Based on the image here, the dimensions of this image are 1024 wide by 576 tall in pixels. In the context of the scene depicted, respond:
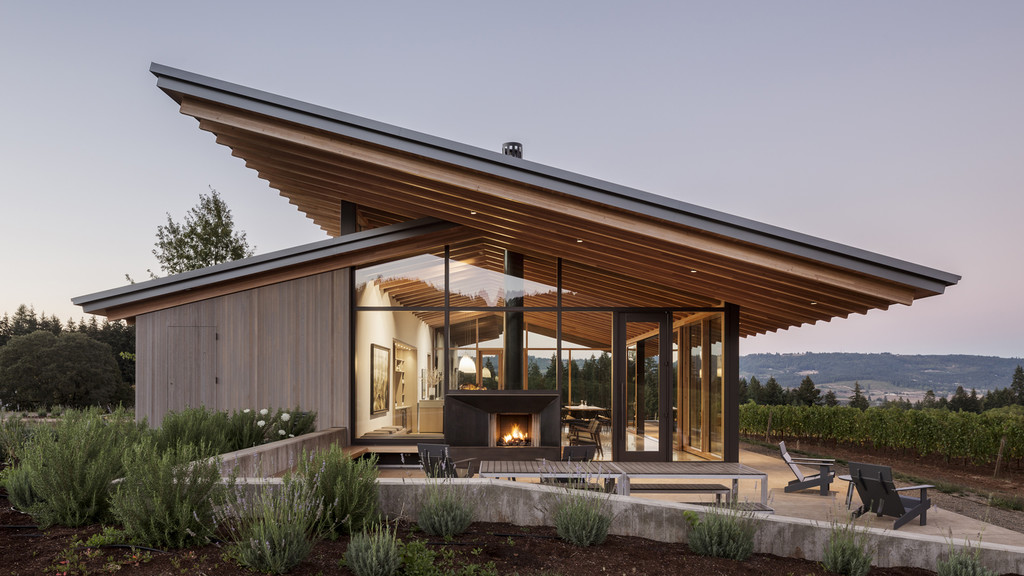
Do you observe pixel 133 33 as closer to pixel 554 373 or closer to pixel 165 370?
pixel 165 370

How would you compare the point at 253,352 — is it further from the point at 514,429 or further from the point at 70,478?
the point at 70,478

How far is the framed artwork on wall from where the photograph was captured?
1147 cm

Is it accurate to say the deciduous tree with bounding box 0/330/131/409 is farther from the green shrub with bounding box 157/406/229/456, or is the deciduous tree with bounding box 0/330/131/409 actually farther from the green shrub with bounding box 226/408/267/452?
the green shrub with bounding box 157/406/229/456

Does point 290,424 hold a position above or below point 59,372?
above

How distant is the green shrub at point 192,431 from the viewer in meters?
6.61

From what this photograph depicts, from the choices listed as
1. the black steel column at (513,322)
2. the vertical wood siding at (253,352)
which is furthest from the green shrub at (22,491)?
the black steel column at (513,322)

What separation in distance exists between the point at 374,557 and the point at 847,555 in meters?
2.72

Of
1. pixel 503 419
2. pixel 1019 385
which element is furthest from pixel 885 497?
pixel 1019 385

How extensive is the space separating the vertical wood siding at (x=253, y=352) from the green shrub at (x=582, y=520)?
7256 mm

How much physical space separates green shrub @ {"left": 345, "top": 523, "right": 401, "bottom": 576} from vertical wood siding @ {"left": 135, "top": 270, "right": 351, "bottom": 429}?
24.9 ft

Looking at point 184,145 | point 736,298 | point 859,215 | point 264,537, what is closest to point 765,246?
point 736,298

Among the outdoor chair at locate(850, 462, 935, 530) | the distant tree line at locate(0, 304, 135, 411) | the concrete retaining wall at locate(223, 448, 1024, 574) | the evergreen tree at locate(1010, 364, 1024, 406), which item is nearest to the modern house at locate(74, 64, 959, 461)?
the outdoor chair at locate(850, 462, 935, 530)

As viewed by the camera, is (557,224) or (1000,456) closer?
(557,224)

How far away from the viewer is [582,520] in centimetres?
434
